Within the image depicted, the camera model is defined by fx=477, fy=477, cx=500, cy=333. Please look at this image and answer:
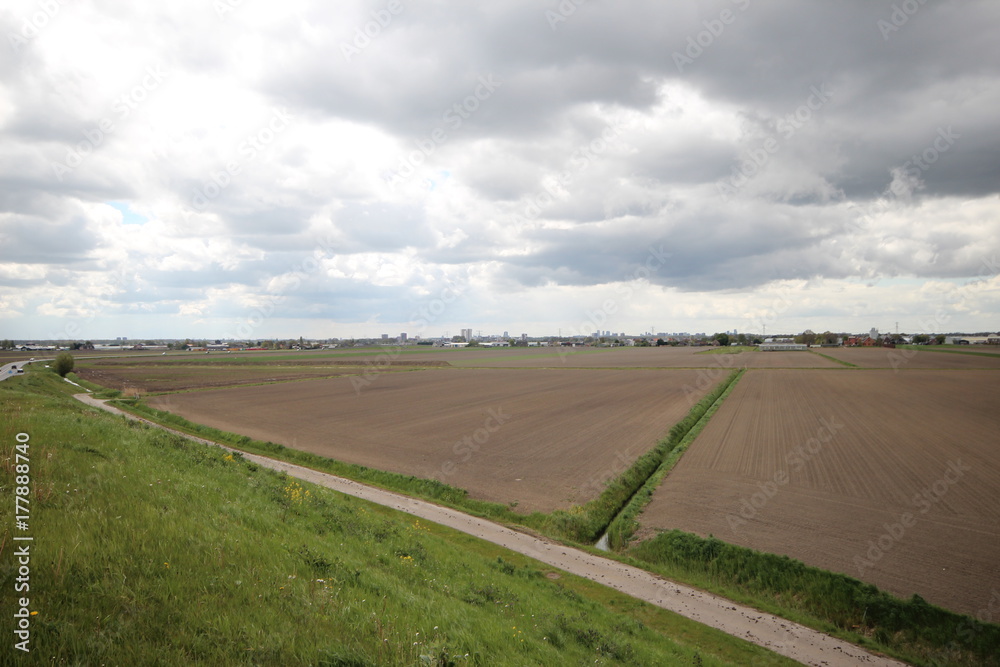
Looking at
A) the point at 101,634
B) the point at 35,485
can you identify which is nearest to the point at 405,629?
the point at 101,634

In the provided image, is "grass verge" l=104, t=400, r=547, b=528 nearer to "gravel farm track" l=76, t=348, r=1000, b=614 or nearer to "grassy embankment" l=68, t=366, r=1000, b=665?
"grassy embankment" l=68, t=366, r=1000, b=665

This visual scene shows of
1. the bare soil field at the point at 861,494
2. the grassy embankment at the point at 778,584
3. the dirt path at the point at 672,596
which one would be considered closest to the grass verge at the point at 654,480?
the grassy embankment at the point at 778,584

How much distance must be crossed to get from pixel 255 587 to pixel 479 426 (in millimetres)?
35204

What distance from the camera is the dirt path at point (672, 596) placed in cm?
1341

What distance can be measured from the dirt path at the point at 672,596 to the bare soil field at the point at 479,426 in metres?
3.35

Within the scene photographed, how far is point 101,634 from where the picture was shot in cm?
563

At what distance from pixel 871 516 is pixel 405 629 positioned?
2216cm

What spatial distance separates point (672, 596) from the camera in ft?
53.3

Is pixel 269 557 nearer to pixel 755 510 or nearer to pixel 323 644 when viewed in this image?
pixel 323 644

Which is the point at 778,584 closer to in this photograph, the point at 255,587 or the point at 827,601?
the point at 827,601

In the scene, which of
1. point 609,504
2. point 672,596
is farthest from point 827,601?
point 609,504

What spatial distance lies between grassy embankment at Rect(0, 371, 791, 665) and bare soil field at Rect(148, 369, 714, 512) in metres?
10.5

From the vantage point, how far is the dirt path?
13.4 meters

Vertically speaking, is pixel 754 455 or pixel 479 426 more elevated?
pixel 754 455
